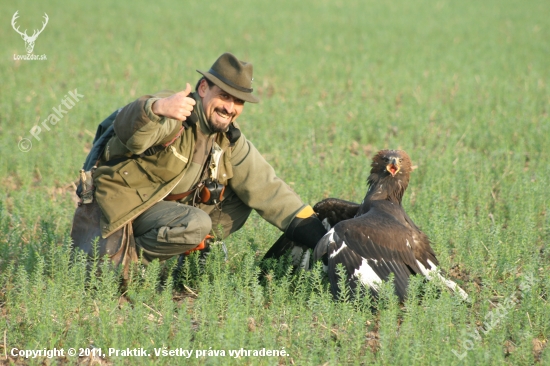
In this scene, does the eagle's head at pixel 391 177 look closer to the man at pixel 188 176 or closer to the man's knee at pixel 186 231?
the man at pixel 188 176

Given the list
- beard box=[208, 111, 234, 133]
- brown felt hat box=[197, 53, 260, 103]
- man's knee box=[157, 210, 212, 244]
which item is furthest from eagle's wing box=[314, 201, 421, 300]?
brown felt hat box=[197, 53, 260, 103]

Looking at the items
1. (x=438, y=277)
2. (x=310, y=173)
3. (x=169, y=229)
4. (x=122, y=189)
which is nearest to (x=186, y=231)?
(x=169, y=229)

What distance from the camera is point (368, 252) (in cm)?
532

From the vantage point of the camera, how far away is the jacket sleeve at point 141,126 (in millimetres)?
4902

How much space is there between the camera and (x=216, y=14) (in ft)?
75.9

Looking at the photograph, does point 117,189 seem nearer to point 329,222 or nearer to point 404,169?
point 329,222

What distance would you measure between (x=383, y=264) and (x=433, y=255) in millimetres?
520

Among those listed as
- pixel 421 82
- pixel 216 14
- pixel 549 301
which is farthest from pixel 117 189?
pixel 216 14

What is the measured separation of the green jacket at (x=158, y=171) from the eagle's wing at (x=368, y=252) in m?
0.67

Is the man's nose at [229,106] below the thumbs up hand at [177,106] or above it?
below

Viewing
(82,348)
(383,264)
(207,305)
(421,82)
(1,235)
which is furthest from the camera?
(421,82)

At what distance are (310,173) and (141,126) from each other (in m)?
3.90

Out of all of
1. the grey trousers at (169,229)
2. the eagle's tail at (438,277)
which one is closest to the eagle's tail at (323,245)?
the eagle's tail at (438,277)

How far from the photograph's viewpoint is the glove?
229 inches
